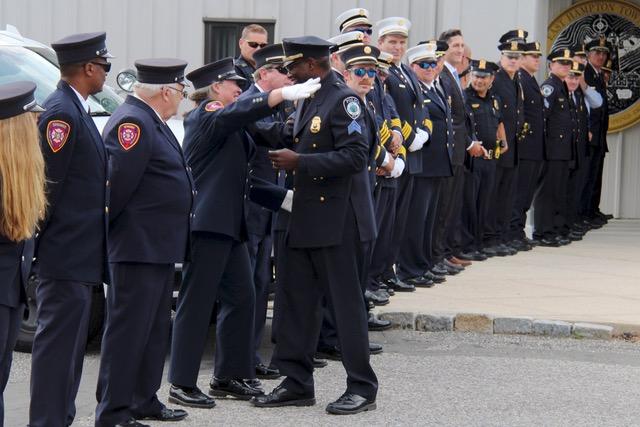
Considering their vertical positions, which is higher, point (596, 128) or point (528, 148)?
point (596, 128)

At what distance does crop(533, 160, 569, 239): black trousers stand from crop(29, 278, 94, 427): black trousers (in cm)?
1048

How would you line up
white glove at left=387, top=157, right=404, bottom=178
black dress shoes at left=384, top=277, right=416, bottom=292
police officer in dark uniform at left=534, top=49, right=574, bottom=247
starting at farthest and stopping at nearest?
→ police officer in dark uniform at left=534, top=49, right=574, bottom=247, black dress shoes at left=384, top=277, right=416, bottom=292, white glove at left=387, top=157, right=404, bottom=178

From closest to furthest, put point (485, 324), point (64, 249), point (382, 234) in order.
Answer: point (64, 249) < point (485, 324) < point (382, 234)

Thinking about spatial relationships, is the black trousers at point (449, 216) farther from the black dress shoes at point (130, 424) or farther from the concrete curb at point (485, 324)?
the black dress shoes at point (130, 424)

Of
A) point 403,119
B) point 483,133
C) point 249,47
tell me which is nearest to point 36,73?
point 249,47

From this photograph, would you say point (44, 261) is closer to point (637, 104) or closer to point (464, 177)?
point (464, 177)

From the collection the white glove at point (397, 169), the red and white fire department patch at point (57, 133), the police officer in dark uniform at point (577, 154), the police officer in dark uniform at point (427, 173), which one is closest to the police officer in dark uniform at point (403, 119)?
the police officer in dark uniform at point (427, 173)

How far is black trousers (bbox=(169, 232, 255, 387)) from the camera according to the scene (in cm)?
839

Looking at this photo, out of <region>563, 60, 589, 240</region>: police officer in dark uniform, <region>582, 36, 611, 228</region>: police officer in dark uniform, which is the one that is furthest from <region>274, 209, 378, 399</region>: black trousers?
<region>582, 36, 611, 228</region>: police officer in dark uniform

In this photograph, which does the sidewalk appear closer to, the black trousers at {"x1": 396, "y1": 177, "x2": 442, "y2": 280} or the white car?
the black trousers at {"x1": 396, "y1": 177, "x2": 442, "y2": 280}

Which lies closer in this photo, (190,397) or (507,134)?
(190,397)

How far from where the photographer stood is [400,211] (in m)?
12.6

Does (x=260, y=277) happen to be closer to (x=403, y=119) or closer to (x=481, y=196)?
(x=403, y=119)

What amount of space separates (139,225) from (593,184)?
12.0 metres
